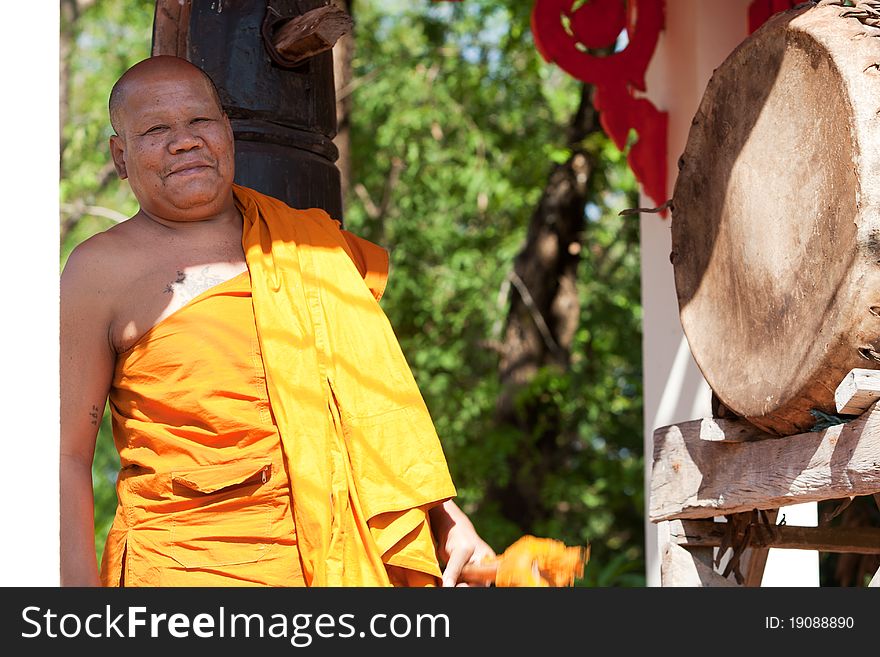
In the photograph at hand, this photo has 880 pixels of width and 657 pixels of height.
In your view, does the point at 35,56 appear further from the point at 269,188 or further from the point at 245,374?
the point at 269,188

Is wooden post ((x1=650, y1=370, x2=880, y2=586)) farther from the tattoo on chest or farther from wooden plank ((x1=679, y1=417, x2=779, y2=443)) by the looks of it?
the tattoo on chest

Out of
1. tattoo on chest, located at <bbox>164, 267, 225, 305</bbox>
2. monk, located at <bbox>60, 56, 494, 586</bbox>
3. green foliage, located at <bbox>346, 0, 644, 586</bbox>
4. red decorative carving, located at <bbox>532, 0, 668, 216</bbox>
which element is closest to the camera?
monk, located at <bbox>60, 56, 494, 586</bbox>

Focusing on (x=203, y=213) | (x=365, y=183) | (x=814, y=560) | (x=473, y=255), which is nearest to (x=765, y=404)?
(x=203, y=213)

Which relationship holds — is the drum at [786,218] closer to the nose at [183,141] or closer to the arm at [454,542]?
the arm at [454,542]

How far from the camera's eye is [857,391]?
7.78 feet

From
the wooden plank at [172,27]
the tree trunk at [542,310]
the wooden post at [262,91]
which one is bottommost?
the wooden post at [262,91]

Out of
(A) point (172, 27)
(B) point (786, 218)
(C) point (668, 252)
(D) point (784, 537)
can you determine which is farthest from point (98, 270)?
(C) point (668, 252)

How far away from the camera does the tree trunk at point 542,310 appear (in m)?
8.45

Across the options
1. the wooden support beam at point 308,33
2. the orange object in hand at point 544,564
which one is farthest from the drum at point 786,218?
the wooden support beam at point 308,33

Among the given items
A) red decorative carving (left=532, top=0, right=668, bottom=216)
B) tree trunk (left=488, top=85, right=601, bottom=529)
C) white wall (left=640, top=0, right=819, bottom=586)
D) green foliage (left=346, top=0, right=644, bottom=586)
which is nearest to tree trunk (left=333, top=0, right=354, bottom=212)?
tree trunk (left=488, top=85, right=601, bottom=529)

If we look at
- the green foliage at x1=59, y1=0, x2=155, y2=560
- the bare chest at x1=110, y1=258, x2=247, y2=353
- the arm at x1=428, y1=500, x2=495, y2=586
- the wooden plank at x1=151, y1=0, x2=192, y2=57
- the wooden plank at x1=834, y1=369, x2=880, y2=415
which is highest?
the green foliage at x1=59, y1=0, x2=155, y2=560

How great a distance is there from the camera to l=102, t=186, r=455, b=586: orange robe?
233 centimetres

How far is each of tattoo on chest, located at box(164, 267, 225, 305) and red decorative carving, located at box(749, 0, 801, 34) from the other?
81.7 inches

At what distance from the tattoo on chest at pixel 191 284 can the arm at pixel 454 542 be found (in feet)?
2.01
